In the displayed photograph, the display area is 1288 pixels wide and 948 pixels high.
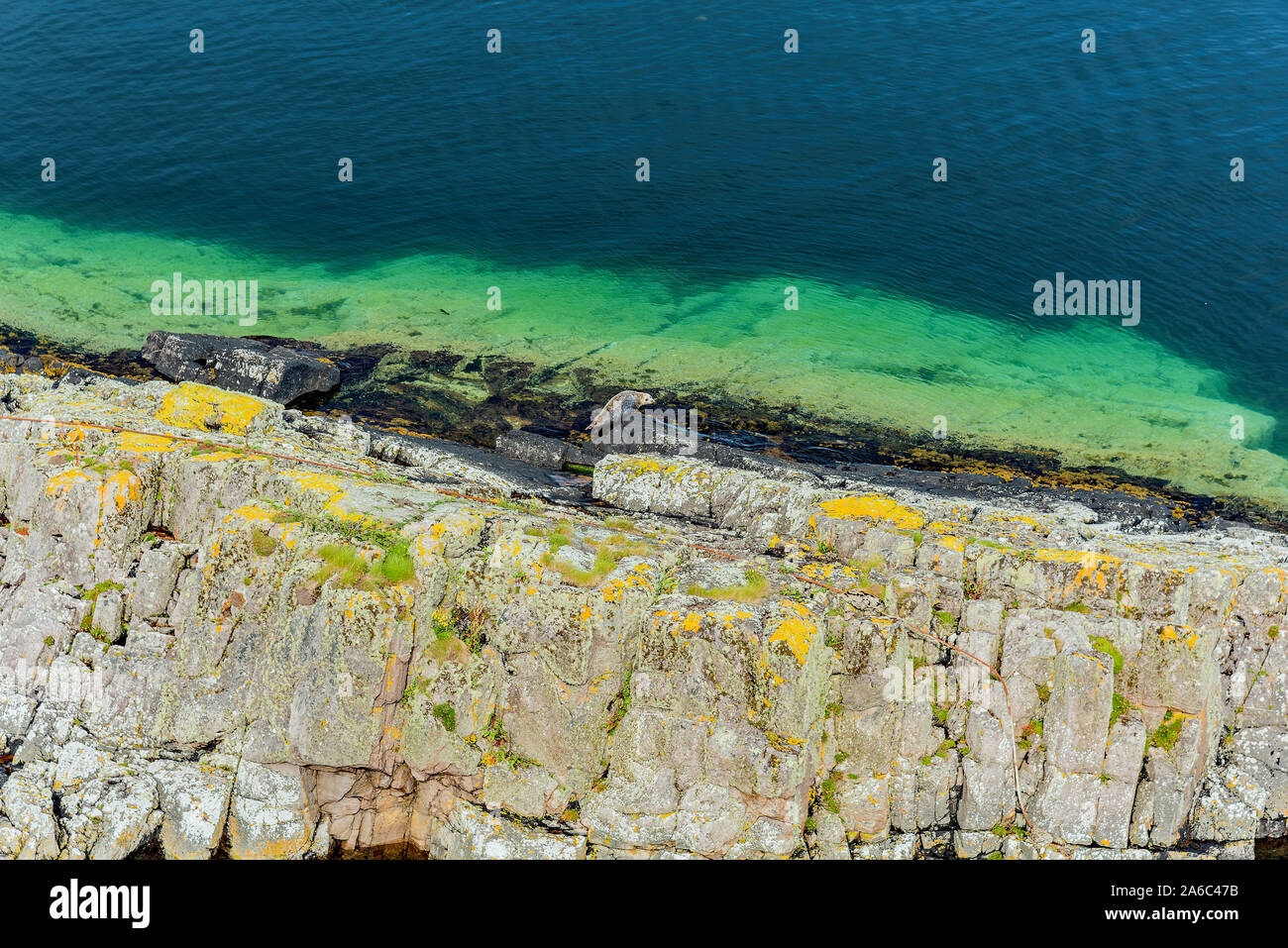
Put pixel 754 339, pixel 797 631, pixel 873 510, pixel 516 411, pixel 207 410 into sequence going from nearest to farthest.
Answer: pixel 797 631, pixel 873 510, pixel 207 410, pixel 516 411, pixel 754 339

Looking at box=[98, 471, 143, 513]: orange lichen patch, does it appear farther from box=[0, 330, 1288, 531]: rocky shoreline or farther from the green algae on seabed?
the green algae on seabed

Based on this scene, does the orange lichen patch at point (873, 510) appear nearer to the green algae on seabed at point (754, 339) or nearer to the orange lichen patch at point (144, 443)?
the green algae on seabed at point (754, 339)

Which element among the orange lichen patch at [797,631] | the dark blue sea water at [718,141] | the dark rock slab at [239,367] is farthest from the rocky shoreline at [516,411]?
the orange lichen patch at [797,631]

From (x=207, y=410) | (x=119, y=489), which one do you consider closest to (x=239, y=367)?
(x=207, y=410)

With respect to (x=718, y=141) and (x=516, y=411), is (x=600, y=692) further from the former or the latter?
(x=718, y=141)

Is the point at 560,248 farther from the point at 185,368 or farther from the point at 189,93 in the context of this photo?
the point at 189,93
